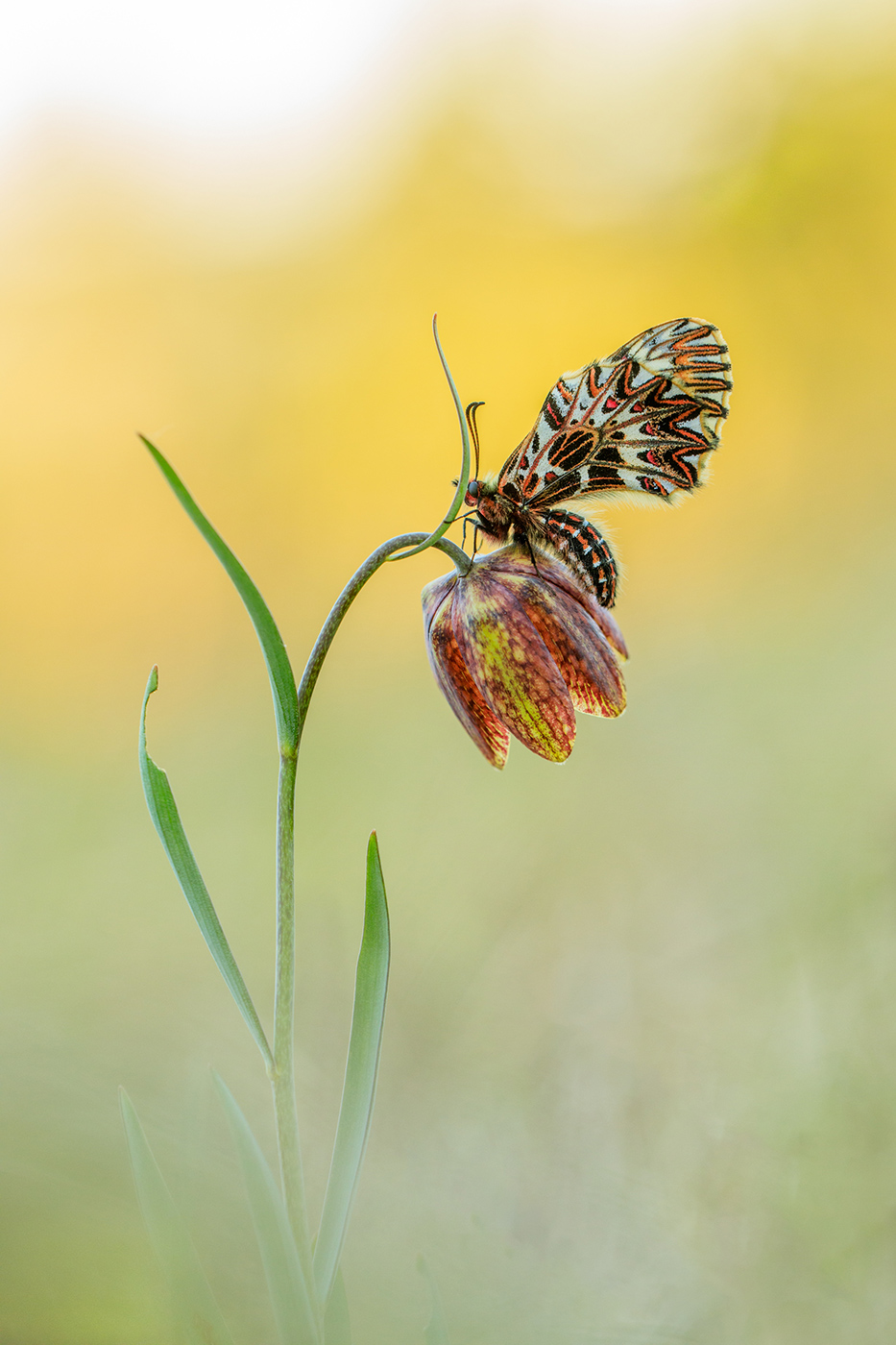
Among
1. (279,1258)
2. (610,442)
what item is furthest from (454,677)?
(279,1258)

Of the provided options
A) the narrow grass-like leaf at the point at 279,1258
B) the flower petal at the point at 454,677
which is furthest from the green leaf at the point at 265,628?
the narrow grass-like leaf at the point at 279,1258

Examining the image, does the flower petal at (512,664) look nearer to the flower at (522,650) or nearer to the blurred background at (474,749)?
the flower at (522,650)

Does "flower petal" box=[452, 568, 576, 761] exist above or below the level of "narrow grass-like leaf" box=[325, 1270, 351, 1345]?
above

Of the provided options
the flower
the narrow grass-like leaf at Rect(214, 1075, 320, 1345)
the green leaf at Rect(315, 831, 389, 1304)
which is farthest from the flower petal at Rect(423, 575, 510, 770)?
the narrow grass-like leaf at Rect(214, 1075, 320, 1345)

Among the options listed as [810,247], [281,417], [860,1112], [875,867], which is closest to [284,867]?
[860,1112]

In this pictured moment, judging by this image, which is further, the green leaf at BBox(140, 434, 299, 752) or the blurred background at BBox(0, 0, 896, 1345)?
the blurred background at BBox(0, 0, 896, 1345)

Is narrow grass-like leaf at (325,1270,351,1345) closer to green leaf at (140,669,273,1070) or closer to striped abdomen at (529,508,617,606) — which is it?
green leaf at (140,669,273,1070)
